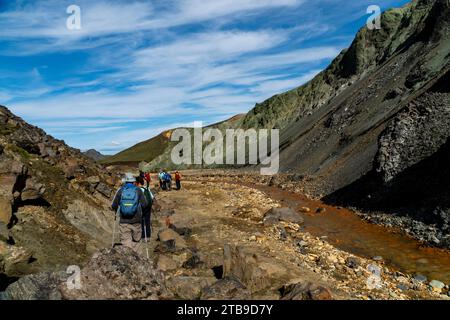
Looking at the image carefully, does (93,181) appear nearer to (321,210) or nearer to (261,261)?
(261,261)

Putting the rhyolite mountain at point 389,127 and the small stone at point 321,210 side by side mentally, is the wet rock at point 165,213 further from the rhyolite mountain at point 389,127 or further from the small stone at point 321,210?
the rhyolite mountain at point 389,127

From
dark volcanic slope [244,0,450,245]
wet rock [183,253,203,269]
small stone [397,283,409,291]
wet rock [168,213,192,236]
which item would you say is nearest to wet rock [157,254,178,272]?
wet rock [183,253,203,269]

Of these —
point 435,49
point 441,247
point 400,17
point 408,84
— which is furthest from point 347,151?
point 400,17

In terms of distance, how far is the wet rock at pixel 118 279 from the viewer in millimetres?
8469

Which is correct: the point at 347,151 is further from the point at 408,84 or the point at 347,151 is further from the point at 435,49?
the point at 435,49

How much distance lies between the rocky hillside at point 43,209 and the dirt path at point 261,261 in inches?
116

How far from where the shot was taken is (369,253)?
1784 centimetres

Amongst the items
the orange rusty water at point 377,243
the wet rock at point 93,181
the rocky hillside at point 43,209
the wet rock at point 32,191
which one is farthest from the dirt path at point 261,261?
the wet rock at point 32,191

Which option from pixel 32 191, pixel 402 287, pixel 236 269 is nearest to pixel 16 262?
pixel 32 191

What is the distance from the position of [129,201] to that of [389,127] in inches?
845

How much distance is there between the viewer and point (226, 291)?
32.0 feet

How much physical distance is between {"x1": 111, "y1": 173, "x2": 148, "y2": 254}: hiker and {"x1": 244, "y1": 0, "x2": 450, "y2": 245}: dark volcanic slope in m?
14.6
